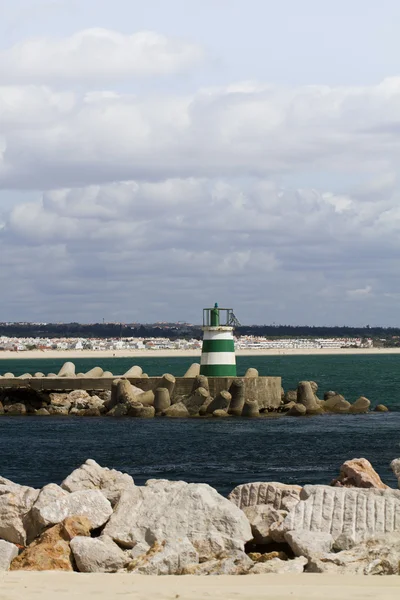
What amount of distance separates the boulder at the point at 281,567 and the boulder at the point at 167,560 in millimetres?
554

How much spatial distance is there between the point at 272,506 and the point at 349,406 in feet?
76.4

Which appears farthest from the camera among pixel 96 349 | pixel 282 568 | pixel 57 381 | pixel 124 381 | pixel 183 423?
pixel 96 349

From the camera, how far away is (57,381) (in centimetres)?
3375

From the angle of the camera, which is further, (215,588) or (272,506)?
(272,506)

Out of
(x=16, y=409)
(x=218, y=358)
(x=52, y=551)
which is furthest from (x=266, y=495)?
(x=16, y=409)

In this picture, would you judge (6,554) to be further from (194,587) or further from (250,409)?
(250,409)

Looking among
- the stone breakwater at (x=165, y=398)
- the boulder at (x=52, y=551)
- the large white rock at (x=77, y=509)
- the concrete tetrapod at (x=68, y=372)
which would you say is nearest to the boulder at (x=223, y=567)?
the boulder at (x=52, y=551)

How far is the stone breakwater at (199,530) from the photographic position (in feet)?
29.3

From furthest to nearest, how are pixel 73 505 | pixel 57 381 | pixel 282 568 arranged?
pixel 57 381 → pixel 73 505 → pixel 282 568

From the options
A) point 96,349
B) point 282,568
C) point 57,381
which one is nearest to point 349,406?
point 57,381

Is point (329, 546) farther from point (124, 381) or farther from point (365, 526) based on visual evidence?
point (124, 381)

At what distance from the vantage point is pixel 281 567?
8.86 meters

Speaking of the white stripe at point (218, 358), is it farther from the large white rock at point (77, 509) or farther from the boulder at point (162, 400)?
the large white rock at point (77, 509)

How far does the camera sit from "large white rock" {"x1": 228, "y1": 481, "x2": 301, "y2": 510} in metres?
11.0
